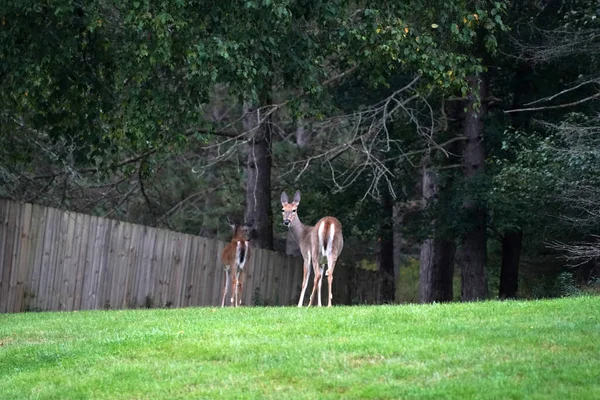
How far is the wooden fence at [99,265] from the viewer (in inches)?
753

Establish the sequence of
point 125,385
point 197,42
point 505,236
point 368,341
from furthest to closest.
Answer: point 505,236 < point 197,42 < point 368,341 < point 125,385

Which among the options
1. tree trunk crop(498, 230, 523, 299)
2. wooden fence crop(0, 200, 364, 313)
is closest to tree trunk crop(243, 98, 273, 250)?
wooden fence crop(0, 200, 364, 313)

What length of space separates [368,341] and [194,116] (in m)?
6.35

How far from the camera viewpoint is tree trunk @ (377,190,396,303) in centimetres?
2803

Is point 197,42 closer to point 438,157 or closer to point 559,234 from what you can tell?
point 559,234

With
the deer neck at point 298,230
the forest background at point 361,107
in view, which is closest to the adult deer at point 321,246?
the deer neck at point 298,230

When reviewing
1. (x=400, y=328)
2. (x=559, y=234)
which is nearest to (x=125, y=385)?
(x=400, y=328)

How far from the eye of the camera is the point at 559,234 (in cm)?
2273

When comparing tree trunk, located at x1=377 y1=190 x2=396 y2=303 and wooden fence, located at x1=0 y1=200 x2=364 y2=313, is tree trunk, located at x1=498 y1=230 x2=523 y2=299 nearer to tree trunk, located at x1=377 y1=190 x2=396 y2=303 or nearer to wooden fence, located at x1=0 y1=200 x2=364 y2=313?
tree trunk, located at x1=377 y1=190 x2=396 y2=303

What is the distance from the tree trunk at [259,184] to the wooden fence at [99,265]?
2.72 meters

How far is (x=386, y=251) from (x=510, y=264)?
18.4 ft

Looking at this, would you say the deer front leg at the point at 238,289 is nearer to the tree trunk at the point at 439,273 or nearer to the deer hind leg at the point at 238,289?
the deer hind leg at the point at 238,289

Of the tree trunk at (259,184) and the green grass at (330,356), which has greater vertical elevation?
the tree trunk at (259,184)

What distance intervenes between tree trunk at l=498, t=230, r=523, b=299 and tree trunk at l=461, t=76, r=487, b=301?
0.99m
